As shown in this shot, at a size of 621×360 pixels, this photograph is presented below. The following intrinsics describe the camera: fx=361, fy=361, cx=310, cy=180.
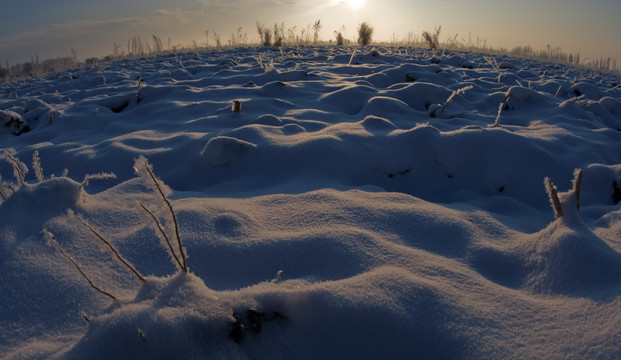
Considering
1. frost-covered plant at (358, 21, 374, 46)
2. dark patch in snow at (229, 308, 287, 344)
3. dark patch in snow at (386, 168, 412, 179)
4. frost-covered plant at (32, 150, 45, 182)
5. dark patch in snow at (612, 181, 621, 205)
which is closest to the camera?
dark patch in snow at (229, 308, 287, 344)

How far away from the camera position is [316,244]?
1.05 meters

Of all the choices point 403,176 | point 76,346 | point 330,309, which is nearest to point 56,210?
point 76,346

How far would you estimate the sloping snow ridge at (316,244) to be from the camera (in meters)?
0.72

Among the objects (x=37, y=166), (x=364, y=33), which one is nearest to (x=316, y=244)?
(x=37, y=166)

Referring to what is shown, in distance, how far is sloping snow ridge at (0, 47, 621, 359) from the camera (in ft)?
2.35

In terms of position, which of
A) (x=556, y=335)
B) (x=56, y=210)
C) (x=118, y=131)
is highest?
(x=118, y=131)

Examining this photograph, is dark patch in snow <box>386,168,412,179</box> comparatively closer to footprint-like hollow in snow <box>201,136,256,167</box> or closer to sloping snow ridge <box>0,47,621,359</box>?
sloping snow ridge <box>0,47,621,359</box>

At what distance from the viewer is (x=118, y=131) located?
8.49ft

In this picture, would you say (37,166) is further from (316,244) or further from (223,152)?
(316,244)

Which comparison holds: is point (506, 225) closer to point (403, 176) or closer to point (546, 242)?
point (546, 242)

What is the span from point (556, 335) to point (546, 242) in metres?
0.38

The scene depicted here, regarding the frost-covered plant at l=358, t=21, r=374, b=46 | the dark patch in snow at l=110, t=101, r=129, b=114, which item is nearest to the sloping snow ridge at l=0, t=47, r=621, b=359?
the dark patch in snow at l=110, t=101, r=129, b=114

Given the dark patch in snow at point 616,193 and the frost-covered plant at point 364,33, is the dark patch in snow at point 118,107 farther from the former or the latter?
the frost-covered plant at point 364,33

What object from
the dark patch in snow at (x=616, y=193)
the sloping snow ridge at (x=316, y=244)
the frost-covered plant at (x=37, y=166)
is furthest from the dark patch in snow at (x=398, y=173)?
the frost-covered plant at (x=37, y=166)
